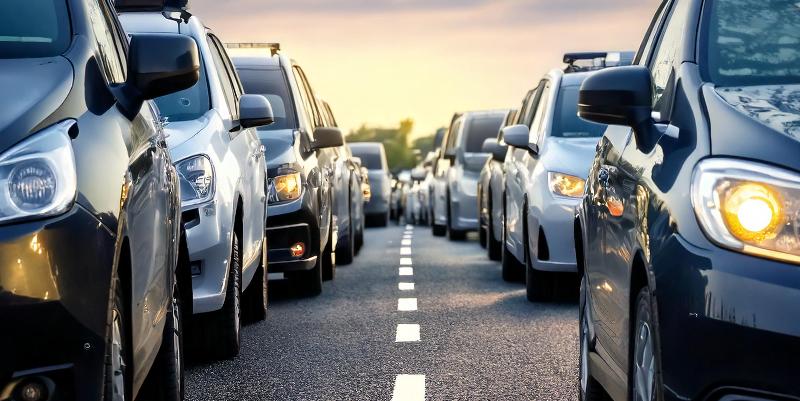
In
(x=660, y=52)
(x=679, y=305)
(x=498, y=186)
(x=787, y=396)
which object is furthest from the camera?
(x=498, y=186)

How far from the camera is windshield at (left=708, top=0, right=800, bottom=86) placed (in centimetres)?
488

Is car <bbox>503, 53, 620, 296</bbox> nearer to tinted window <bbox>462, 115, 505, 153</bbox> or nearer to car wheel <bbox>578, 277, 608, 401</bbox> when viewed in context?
car wheel <bbox>578, 277, 608, 401</bbox>

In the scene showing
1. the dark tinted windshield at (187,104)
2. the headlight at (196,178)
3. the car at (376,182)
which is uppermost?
the dark tinted windshield at (187,104)

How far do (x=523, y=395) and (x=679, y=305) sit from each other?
10.2ft

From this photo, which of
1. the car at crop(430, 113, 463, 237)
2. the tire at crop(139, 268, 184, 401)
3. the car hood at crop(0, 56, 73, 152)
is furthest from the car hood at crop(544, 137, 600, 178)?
the car at crop(430, 113, 463, 237)

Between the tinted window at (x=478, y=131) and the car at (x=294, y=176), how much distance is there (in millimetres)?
8721

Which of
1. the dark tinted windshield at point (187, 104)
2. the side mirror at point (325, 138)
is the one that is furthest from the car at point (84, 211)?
the side mirror at point (325, 138)

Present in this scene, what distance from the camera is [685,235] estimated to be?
13.4ft

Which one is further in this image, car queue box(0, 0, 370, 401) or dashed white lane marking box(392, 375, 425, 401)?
dashed white lane marking box(392, 375, 425, 401)

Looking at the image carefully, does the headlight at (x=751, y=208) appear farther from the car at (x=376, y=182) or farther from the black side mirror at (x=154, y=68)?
the car at (x=376, y=182)

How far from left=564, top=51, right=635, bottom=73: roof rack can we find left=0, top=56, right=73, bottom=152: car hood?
9834 mm

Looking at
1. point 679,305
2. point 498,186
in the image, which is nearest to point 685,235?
point 679,305

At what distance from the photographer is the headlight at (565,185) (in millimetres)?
11617

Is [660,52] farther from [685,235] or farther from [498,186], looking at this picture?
[498,186]
